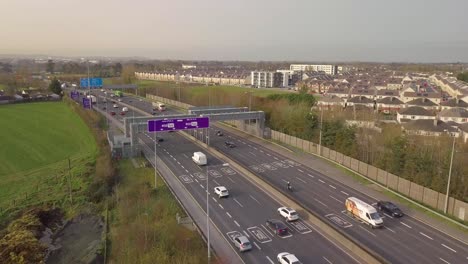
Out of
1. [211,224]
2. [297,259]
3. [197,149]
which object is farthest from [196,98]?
[297,259]

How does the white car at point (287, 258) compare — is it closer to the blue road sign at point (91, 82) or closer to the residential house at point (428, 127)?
the residential house at point (428, 127)

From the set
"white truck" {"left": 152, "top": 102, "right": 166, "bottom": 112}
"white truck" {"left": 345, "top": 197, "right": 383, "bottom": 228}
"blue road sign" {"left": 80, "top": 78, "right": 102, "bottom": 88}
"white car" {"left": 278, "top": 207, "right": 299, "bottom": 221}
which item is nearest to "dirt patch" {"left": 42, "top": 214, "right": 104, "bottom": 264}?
"white car" {"left": 278, "top": 207, "right": 299, "bottom": 221}

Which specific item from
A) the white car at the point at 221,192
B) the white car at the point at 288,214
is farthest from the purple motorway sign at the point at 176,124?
the white car at the point at 288,214

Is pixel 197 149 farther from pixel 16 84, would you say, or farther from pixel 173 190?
pixel 16 84

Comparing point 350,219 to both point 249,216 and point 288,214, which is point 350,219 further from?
point 249,216

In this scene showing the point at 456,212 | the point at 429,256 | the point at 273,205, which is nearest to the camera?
the point at 429,256

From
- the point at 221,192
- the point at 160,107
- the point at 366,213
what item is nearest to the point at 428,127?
the point at 366,213
